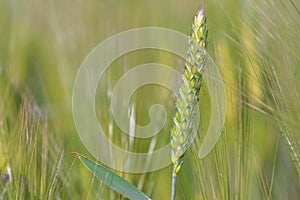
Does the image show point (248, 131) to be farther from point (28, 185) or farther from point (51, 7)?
point (51, 7)

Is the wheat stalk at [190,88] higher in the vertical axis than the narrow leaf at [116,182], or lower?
higher

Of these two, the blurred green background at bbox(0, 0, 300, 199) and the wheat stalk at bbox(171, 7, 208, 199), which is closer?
the wheat stalk at bbox(171, 7, 208, 199)

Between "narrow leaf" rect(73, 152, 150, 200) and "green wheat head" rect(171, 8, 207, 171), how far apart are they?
68mm

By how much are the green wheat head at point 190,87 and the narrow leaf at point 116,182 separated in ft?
0.22

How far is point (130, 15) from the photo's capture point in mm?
1688

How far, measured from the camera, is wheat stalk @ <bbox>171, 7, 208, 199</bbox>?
1.94 ft

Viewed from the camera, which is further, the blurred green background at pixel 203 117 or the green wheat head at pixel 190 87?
the blurred green background at pixel 203 117

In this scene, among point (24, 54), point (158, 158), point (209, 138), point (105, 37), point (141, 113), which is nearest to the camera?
point (209, 138)

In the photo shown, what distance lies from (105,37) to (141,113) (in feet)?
0.63

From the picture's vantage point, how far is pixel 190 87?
0.60 meters

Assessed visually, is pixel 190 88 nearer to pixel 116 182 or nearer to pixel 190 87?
pixel 190 87

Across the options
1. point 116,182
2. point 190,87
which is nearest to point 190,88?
point 190,87

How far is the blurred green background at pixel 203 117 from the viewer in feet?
2.29

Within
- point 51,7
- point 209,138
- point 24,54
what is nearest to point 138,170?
point 209,138
